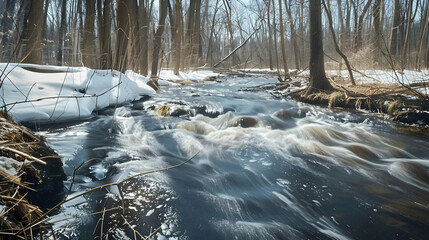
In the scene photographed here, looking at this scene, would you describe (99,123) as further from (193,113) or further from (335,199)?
(335,199)

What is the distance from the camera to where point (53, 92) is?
13.9 feet

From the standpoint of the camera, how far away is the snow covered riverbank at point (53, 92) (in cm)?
354

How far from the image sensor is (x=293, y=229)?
5.81ft

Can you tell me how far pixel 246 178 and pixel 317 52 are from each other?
175 inches

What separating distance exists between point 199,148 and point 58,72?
12.1 feet

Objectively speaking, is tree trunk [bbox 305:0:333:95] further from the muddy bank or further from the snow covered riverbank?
the snow covered riverbank

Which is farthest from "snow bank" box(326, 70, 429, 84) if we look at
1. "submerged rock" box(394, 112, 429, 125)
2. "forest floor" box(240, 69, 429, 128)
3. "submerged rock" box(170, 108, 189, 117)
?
"submerged rock" box(170, 108, 189, 117)

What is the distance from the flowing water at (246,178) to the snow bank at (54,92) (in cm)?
25

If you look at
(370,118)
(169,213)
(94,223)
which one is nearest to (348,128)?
(370,118)

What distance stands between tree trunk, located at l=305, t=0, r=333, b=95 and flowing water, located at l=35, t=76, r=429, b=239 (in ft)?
4.39

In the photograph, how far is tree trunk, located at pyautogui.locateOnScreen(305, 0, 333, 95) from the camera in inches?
231

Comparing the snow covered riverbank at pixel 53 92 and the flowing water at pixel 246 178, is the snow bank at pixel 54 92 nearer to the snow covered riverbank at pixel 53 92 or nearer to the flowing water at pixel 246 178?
the snow covered riverbank at pixel 53 92

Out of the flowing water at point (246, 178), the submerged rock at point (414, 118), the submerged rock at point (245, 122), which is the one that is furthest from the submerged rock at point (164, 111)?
the submerged rock at point (414, 118)

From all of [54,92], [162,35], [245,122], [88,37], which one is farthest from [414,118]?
[88,37]
